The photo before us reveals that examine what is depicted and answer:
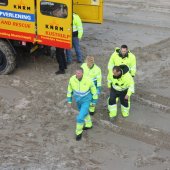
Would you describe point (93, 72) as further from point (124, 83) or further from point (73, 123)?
point (73, 123)

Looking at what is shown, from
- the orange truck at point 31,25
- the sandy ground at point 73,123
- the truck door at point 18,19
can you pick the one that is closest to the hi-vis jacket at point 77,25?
the sandy ground at point 73,123

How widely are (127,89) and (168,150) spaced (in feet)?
5.28

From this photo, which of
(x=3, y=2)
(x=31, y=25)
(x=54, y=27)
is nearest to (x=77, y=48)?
(x=54, y=27)

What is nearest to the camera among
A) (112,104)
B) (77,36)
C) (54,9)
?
(112,104)

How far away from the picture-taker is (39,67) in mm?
12461

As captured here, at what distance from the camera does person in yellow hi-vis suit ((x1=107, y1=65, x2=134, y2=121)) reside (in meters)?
9.26

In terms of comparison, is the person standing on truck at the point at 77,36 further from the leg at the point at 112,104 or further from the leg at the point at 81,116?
the leg at the point at 81,116

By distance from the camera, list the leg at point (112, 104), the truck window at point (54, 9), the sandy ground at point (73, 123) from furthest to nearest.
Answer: the truck window at point (54, 9)
the leg at point (112, 104)
the sandy ground at point (73, 123)

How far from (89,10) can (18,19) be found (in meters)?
2.31

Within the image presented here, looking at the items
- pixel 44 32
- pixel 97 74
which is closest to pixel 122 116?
pixel 97 74

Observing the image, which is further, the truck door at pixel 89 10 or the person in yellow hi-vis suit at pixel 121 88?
the truck door at pixel 89 10

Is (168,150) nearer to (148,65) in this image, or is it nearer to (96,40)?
(148,65)

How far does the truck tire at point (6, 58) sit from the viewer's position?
11.6 meters

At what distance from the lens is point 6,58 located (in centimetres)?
1163
